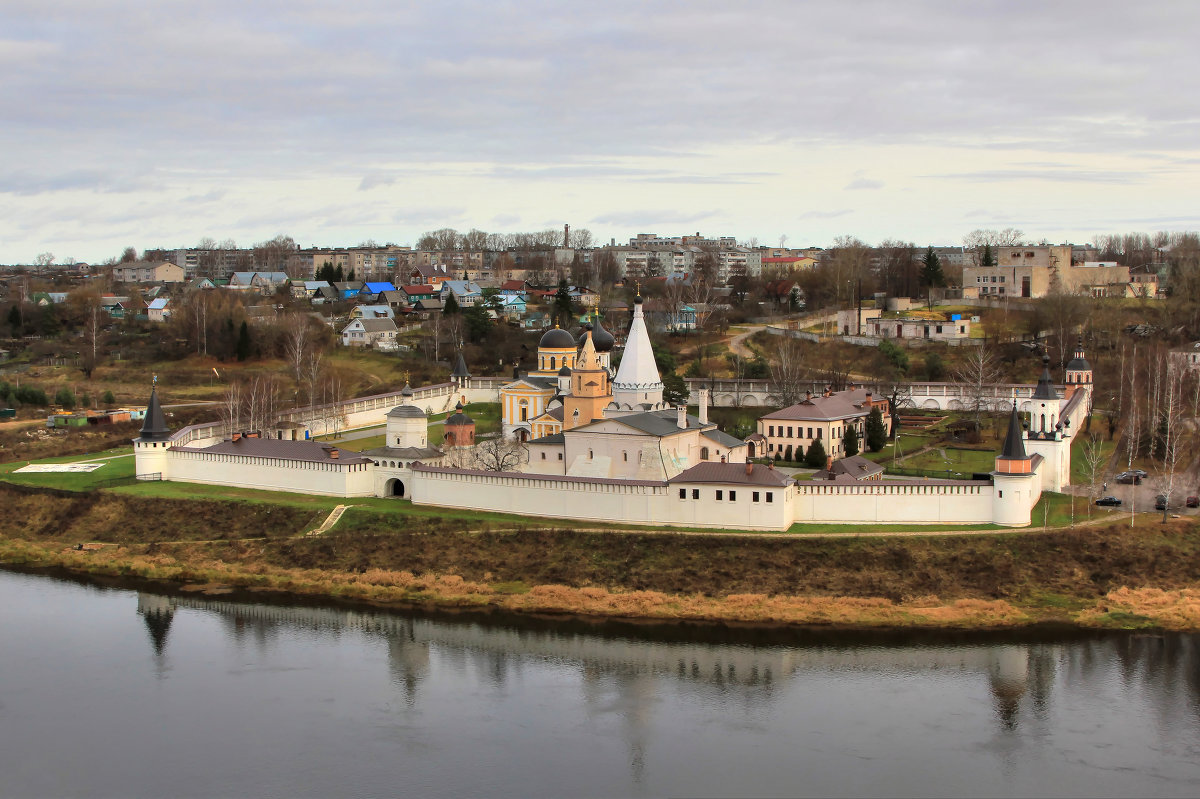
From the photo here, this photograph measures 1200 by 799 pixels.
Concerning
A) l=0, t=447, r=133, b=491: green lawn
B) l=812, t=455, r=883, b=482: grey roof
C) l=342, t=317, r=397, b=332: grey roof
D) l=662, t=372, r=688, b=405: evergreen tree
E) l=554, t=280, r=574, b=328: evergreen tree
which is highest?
l=554, t=280, r=574, b=328: evergreen tree

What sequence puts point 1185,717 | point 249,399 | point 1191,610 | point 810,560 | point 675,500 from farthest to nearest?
point 249,399 → point 675,500 → point 810,560 → point 1191,610 → point 1185,717

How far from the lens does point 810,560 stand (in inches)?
1102

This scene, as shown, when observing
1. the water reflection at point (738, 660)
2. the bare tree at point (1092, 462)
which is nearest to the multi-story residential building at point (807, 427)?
the bare tree at point (1092, 462)

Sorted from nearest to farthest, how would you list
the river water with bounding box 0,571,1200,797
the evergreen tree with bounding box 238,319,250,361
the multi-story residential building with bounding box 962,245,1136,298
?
the river water with bounding box 0,571,1200,797 < the evergreen tree with bounding box 238,319,250,361 < the multi-story residential building with bounding box 962,245,1136,298

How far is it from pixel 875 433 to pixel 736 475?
33.2 feet

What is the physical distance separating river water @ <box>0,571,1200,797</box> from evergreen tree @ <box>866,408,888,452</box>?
13.4 meters

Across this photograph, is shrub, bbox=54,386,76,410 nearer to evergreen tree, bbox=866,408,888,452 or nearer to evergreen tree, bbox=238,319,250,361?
evergreen tree, bbox=238,319,250,361

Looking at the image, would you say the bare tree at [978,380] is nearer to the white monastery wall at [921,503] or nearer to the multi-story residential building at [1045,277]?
the white monastery wall at [921,503]

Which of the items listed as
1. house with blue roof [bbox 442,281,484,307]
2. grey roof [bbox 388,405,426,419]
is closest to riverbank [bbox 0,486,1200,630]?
grey roof [bbox 388,405,426,419]

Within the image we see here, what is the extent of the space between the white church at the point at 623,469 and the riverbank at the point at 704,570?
3.65 feet

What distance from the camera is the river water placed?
768 inches

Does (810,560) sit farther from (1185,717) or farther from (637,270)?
(637,270)

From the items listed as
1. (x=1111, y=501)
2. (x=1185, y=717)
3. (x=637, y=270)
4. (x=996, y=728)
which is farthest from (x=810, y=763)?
(x=637, y=270)

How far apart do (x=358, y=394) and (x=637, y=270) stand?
49.0 metres
